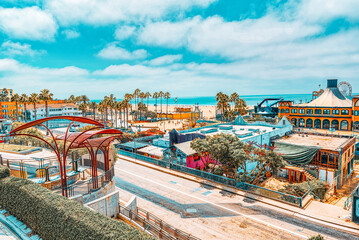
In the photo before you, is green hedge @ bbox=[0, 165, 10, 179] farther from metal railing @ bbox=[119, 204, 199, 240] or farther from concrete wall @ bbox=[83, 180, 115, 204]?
metal railing @ bbox=[119, 204, 199, 240]

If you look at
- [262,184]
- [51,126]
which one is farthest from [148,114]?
[262,184]

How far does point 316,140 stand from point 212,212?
3262 cm

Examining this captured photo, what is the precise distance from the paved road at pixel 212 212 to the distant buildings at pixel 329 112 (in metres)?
64.7

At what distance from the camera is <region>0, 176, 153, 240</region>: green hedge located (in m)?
10.5

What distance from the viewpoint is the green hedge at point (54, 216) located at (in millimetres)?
10539

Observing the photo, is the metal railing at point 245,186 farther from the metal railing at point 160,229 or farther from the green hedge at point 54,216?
the green hedge at point 54,216

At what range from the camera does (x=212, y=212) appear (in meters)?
20.9

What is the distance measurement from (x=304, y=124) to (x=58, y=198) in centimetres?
8482

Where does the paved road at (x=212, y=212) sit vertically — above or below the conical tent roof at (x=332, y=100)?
below

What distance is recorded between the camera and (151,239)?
972 centimetres

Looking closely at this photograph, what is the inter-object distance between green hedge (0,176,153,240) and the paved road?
9163mm

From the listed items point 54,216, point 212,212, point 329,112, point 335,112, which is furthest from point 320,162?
point 329,112

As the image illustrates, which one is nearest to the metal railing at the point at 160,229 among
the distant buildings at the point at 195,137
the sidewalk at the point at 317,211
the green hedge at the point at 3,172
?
the green hedge at the point at 3,172

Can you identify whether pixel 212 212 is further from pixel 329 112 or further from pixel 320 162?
pixel 329 112
